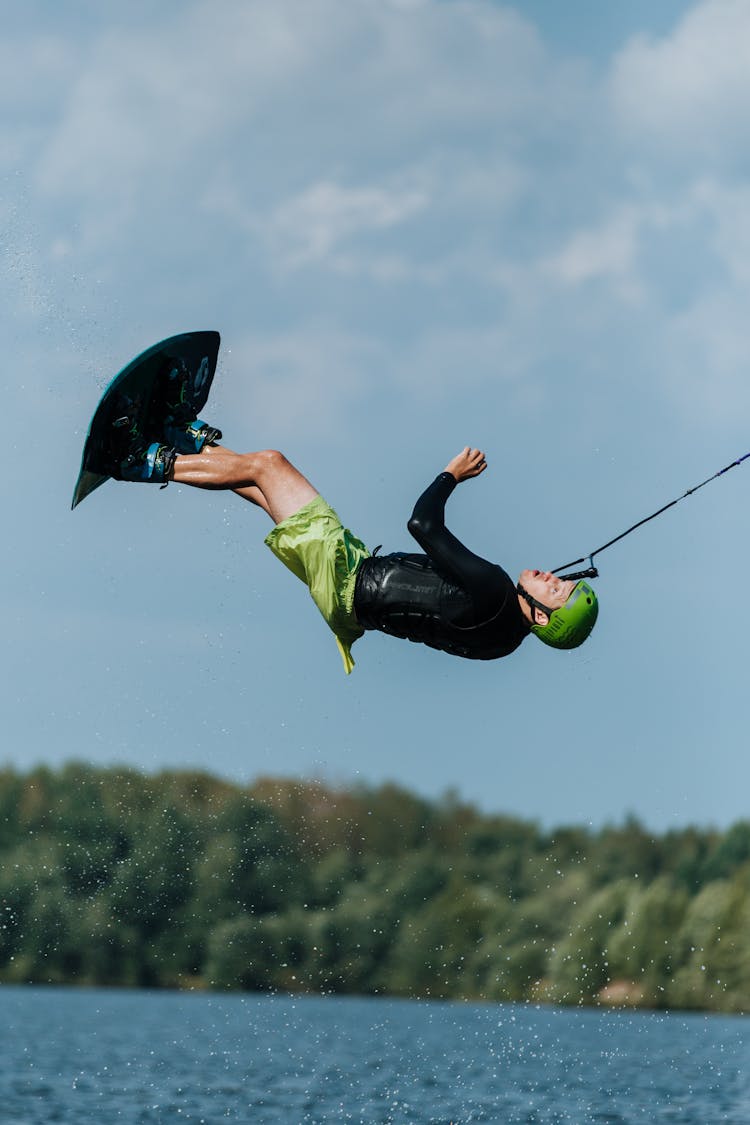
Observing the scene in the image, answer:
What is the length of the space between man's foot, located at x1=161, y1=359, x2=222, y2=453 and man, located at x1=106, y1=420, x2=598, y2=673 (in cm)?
12

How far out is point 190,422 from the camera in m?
10.3

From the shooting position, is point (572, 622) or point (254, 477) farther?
point (254, 477)

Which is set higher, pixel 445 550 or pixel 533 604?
pixel 445 550

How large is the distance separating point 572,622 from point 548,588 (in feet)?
0.81

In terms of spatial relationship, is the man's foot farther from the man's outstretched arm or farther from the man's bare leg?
the man's outstretched arm

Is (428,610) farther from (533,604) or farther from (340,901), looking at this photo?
(340,901)

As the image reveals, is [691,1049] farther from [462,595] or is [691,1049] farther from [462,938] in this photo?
[462,595]

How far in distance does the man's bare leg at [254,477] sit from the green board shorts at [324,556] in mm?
103

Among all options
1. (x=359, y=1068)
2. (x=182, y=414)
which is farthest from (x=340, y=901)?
(x=182, y=414)

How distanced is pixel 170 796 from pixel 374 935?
310 inches

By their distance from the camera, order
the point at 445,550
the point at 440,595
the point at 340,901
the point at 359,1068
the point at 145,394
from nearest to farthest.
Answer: the point at 445,550 < the point at 440,595 < the point at 145,394 < the point at 359,1068 < the point at 340,901

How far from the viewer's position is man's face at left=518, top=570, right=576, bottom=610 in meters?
8.82

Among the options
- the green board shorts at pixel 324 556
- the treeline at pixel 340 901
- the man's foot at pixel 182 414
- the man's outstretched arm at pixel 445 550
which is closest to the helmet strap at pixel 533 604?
the man's outstretched arm at pixel 445 550

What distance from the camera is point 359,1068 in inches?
1312
